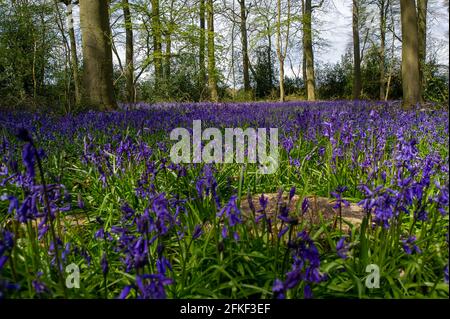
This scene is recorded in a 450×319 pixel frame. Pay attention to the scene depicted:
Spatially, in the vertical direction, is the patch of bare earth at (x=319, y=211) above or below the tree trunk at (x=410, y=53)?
below

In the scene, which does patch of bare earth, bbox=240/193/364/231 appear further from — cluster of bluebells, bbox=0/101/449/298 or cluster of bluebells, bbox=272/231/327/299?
cluster of bluebells, bbox=272/231/327/299

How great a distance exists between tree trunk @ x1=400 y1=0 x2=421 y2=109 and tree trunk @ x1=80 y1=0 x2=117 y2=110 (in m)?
8.04

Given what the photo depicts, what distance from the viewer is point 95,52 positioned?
860 centimetres

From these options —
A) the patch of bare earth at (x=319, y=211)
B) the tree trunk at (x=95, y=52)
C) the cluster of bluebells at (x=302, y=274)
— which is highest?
the tree trunk at (x=95, y=52)

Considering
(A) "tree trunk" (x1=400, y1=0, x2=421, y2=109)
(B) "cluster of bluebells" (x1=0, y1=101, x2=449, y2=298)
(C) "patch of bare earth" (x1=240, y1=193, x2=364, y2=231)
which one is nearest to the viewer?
(B) "cluster of bluebells" (x1=0, y1=101, x2=449, y2=298)

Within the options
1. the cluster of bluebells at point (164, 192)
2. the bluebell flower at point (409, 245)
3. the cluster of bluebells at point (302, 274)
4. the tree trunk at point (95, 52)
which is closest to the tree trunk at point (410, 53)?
the cluster of bluebells at point (164, 192)

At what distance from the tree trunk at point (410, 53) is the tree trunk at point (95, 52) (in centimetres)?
804

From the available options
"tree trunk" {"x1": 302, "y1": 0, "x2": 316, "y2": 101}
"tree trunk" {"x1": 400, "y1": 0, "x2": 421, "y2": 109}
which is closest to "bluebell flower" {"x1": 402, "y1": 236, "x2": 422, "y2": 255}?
"tree trunk" {"x1": 400, "y1": 0, "x2": 421, "y2": 109}

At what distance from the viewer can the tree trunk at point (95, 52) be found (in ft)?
28.1

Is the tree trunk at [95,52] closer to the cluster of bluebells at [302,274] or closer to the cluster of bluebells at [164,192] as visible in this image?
the cluster of bluebells at [164,192]

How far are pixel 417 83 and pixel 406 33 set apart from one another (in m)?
1.44

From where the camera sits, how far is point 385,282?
194cm

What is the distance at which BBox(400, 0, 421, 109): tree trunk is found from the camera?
389 inches

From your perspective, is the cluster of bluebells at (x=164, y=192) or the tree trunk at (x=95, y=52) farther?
the tree trunk at (x=95, y=52)
